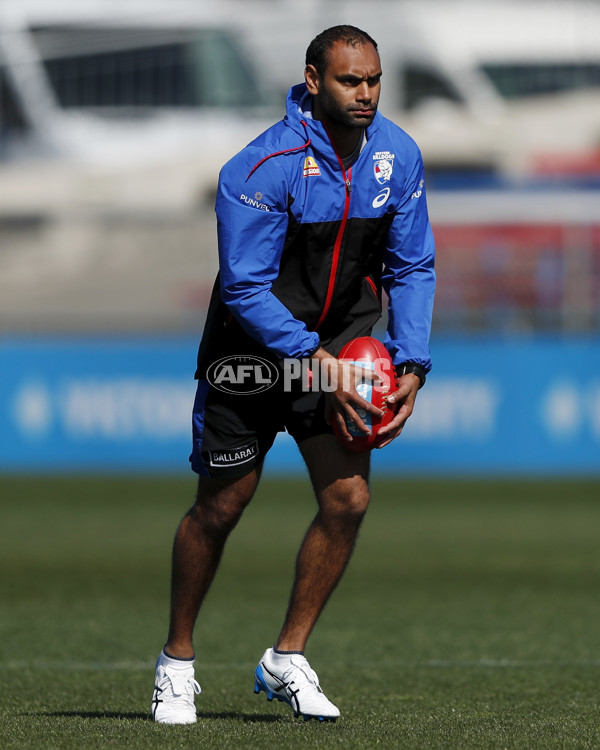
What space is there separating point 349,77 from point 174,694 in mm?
1994

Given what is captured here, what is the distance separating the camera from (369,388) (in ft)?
14.0

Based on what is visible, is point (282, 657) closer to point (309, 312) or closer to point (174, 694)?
point (174, 694)

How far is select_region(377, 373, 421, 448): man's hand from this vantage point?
4.27 meters

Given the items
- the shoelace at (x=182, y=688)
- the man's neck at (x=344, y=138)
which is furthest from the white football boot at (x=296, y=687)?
the man's neck at (x=344, y=138)

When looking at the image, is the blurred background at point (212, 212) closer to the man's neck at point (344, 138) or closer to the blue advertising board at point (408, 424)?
the blue advertising board at point (408, 424)

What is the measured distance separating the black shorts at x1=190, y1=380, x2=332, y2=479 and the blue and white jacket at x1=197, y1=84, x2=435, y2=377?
140 millimetres

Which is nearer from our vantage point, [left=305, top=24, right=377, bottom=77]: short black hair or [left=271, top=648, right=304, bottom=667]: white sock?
[left=305, top=24, right=377, bottom=77]: short black hair

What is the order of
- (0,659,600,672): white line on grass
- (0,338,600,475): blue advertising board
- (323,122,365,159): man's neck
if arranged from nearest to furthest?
(323,122,365,159): man's neck
(0,659,600,672): white line on grass
(0,338,600,475): blue advertising board

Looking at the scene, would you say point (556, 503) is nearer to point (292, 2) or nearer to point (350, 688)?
point (350, 688)

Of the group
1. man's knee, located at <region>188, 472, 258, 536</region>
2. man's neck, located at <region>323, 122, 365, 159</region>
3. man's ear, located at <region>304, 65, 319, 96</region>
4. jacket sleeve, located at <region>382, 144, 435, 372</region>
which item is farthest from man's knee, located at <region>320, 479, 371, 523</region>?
man's ear, located at <region>304, 65, 319, 96</region>

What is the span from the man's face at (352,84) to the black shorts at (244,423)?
869 millimetres

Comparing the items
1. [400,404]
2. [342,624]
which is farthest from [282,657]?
[342,624]

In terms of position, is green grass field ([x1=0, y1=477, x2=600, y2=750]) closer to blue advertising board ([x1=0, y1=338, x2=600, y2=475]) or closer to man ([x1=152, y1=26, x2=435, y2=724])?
man ([x1=152, y1=26, x2=435, y2=724])

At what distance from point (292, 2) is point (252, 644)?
62.3ft
